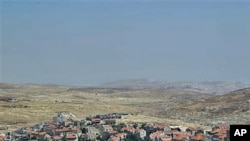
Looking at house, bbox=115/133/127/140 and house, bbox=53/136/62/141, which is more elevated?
house, bbox=115/133/127/140

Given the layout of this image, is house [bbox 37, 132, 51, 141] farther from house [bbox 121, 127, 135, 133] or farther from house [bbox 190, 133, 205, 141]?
house [bbox 190, 133, 205, 141]

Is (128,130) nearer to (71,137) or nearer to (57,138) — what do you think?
(71,137)

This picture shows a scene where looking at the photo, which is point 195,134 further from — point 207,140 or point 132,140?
point 132,140

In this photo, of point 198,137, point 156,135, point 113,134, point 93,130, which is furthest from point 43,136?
point 198,137

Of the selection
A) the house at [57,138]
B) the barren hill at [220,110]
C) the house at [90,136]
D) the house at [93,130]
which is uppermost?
the barren hill at [220,110]

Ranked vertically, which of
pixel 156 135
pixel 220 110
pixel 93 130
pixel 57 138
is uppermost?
pixel 220 110

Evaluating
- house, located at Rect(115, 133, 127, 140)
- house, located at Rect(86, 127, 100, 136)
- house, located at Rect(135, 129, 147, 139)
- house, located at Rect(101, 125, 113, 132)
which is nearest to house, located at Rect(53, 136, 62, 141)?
house, located at Rect(86, 127, 100, 136)

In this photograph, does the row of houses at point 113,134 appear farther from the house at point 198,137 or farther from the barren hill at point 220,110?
the barren hill at point 220,110

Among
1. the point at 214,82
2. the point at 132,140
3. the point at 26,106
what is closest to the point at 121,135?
the point at 132,140

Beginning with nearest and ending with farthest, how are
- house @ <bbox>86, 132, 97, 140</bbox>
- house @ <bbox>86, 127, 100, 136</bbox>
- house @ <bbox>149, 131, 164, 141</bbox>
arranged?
house @ <bbox>149, 131, 164, 141</bbox>
house @ <bbox>86, 132, 97, 140</bbox>
house @ <bbox>86, 127, 100, 136</bbox>

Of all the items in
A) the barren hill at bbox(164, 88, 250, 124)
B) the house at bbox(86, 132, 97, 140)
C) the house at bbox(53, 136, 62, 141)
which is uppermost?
the barren hill at bbox(164, 88, 250, 124)

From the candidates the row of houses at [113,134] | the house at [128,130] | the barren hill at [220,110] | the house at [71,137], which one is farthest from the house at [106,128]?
the barren hill at [220,110]

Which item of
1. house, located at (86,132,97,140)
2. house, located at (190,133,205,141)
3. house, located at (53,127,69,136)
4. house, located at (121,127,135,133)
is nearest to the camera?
house, located at (190,133,205,141)

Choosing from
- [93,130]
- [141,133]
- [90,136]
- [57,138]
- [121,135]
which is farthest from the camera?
[93,130]
